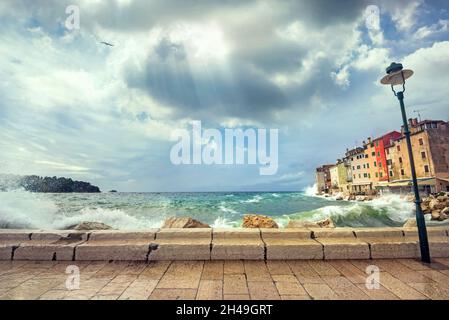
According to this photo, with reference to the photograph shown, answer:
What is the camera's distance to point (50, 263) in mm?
3963

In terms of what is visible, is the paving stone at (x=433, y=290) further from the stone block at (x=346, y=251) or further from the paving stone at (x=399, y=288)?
the stone block at (x=346, y=251)

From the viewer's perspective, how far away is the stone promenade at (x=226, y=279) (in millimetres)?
2822

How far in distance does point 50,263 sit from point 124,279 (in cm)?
173

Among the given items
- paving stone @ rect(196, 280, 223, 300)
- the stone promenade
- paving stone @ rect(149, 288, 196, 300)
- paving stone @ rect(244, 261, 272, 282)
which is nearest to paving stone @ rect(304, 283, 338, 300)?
the stone promenade

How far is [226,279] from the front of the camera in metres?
3.26

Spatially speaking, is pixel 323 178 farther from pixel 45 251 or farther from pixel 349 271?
pixel 45 251

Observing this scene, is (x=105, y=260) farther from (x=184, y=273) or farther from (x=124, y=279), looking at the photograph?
(x=184, y=273)

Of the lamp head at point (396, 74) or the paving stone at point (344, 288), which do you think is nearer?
the paving stone at point (344, 288)

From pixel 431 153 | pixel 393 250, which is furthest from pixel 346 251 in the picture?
pixel 431 153

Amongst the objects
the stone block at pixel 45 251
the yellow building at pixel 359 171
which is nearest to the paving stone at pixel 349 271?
the stone block at pixel 45 251

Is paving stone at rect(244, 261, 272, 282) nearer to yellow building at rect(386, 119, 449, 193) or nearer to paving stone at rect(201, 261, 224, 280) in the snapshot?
paving stone at rect(201, 261, 224, 280)

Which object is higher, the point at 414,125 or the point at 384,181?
the point at 414,125

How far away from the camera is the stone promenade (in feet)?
9.26
